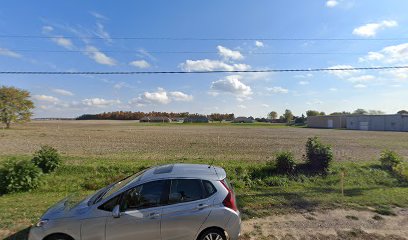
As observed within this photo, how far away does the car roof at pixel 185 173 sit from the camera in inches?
182

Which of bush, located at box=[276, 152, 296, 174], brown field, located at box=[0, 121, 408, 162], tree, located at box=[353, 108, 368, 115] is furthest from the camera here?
tree, located at box=[353, 108, 368, 115]

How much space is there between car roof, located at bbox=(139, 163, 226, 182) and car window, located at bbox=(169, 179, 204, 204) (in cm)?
11

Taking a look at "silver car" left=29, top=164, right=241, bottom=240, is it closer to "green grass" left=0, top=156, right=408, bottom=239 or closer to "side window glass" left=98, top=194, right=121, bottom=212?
"side window glass" left=98, top=194, right=121, bottom=212

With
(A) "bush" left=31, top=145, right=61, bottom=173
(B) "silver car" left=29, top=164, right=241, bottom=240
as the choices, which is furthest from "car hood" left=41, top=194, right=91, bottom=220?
(A) "bush" left=31, top=145, right=61, bottom=173

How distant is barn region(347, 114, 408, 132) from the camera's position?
209 ft

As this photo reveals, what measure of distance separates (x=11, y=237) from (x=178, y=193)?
3536 millimetres

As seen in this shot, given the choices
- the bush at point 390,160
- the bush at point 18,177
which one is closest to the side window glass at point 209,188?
the bush at point 18,177

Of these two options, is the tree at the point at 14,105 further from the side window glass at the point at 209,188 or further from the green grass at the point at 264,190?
the side window glass at the point at 209,188

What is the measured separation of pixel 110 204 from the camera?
14.1ft

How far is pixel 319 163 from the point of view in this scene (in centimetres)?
1106

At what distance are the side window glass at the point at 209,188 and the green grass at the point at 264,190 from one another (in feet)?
7.55

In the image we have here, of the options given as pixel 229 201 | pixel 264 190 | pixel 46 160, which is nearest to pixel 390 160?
pixel 264 190

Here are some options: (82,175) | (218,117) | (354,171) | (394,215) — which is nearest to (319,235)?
(394,215)

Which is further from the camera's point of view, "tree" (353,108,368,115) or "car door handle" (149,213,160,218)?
"tree" (353,108,368,115)
